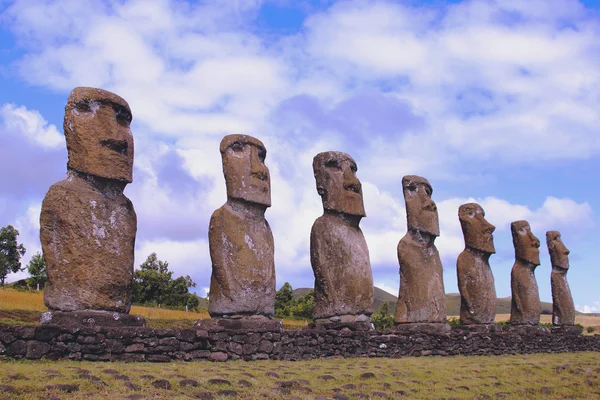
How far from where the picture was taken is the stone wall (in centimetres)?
938

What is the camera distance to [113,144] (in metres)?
11.0

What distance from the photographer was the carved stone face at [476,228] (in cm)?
1900

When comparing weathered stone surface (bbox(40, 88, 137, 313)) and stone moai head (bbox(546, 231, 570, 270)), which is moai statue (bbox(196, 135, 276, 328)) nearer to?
weathered stone surface (bbox(40, 88, 137, 313))

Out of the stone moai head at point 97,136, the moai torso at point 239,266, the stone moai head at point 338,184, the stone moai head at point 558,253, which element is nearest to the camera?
the stone moai head at point 97,136

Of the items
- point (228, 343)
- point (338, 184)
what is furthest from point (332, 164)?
point (228, 343)

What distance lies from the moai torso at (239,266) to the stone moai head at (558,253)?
14587mm

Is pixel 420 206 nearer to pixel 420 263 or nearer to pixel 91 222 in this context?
pixel 420 263

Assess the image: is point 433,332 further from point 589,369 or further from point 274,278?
point 274,278

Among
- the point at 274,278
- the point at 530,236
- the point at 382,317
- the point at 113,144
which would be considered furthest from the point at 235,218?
the point at 382,317

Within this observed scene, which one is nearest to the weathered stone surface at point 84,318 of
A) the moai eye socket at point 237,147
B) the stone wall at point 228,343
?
the stone wall at point 228,343

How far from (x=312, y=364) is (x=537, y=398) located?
12.6 feet

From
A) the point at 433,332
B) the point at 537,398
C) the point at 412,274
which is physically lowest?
the point at 537,398

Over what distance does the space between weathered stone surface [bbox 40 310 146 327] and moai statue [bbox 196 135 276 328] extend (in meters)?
1.91

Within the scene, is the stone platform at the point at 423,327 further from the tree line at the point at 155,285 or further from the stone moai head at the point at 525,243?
the tree line at the point at 155,285
